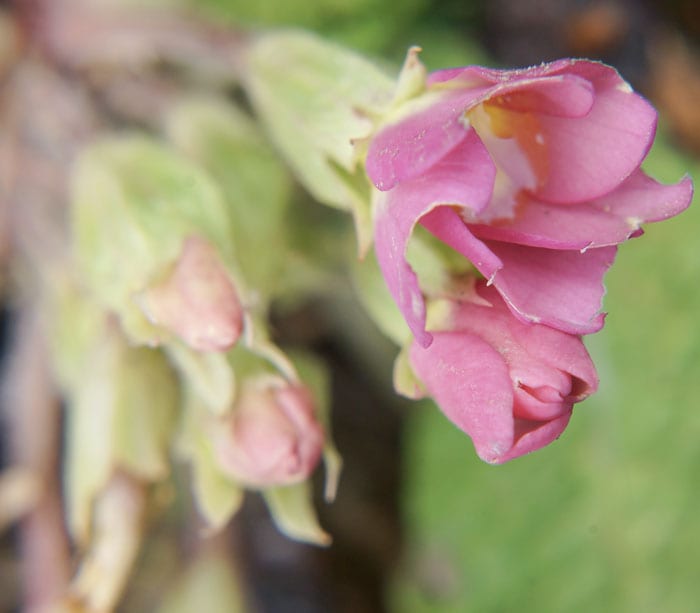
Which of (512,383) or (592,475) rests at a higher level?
(512,383)

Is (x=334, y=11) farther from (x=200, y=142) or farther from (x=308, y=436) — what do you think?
(x=308, y=436)

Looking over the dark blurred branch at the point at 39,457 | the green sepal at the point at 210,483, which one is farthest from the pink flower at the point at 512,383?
the dark blurred branch at the point at 39,457

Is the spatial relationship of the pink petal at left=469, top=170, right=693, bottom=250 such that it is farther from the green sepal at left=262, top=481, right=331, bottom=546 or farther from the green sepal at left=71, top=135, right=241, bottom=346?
the green sepal at left=262, top=481, right=331, bottom=546

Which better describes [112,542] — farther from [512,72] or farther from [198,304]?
[512,72]

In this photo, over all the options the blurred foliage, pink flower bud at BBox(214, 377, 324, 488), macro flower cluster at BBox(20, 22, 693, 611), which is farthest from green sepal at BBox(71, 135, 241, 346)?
the blurred foliage

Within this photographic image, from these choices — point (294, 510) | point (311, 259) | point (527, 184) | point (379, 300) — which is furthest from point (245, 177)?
point (527, 184)

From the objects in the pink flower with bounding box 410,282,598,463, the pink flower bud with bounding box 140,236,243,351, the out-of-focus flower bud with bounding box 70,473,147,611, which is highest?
the pink flower with bounding box 410,282,598,463
